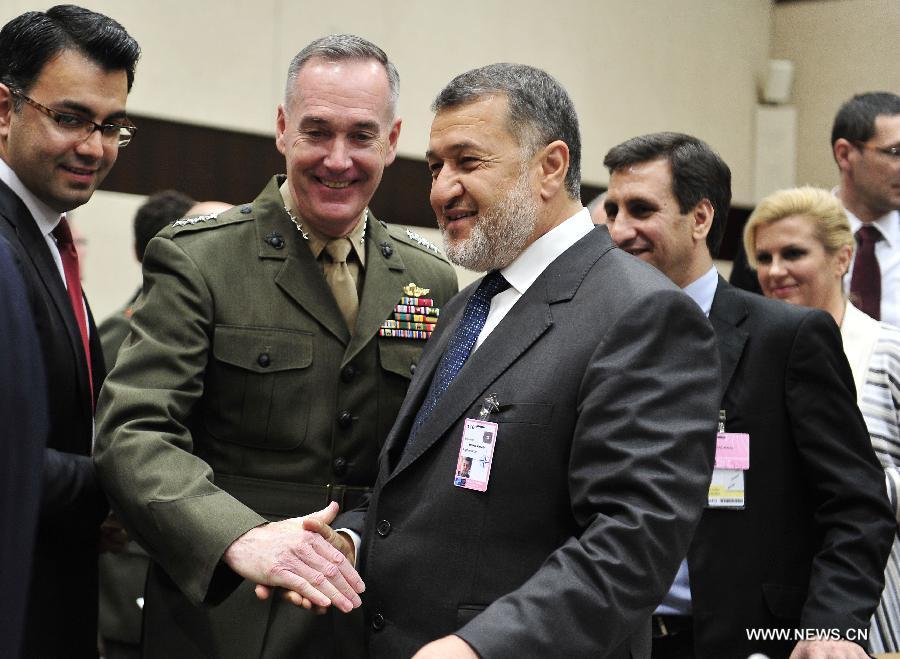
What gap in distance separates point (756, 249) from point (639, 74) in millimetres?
4611

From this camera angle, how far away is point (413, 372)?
2443 millimetres

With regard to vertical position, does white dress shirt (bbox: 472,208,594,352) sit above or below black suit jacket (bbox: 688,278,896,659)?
above

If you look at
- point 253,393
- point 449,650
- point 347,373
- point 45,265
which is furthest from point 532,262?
point 45,265

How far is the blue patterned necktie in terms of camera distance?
204 centimetres

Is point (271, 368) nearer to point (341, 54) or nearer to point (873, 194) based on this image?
point (341, 54)

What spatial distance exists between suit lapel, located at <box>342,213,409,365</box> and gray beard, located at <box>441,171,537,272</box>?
42cm

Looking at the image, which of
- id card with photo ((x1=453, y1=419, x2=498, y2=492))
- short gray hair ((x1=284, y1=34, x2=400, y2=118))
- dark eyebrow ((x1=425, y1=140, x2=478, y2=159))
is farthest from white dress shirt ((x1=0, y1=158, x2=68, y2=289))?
id card with photo ((x1=453, y1=419, x2=498, y2=492))

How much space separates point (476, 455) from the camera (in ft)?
6.03

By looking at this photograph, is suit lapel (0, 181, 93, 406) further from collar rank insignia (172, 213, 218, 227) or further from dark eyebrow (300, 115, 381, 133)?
dark eyebrow (300, 115, 381, 133)

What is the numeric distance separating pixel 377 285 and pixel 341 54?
1.69ft

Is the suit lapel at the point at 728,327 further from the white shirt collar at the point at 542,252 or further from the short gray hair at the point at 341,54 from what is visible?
the short gray hair at the point at 341,54

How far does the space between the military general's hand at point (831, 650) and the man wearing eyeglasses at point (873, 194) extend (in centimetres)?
201

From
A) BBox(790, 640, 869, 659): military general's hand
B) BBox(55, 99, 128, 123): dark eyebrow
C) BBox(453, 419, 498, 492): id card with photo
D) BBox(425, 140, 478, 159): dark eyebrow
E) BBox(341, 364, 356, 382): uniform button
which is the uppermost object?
BBox(55, 99, 128, 123): dark eyebrow

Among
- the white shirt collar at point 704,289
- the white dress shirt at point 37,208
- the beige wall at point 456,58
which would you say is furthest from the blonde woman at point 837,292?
the beige wall at point 456,58
